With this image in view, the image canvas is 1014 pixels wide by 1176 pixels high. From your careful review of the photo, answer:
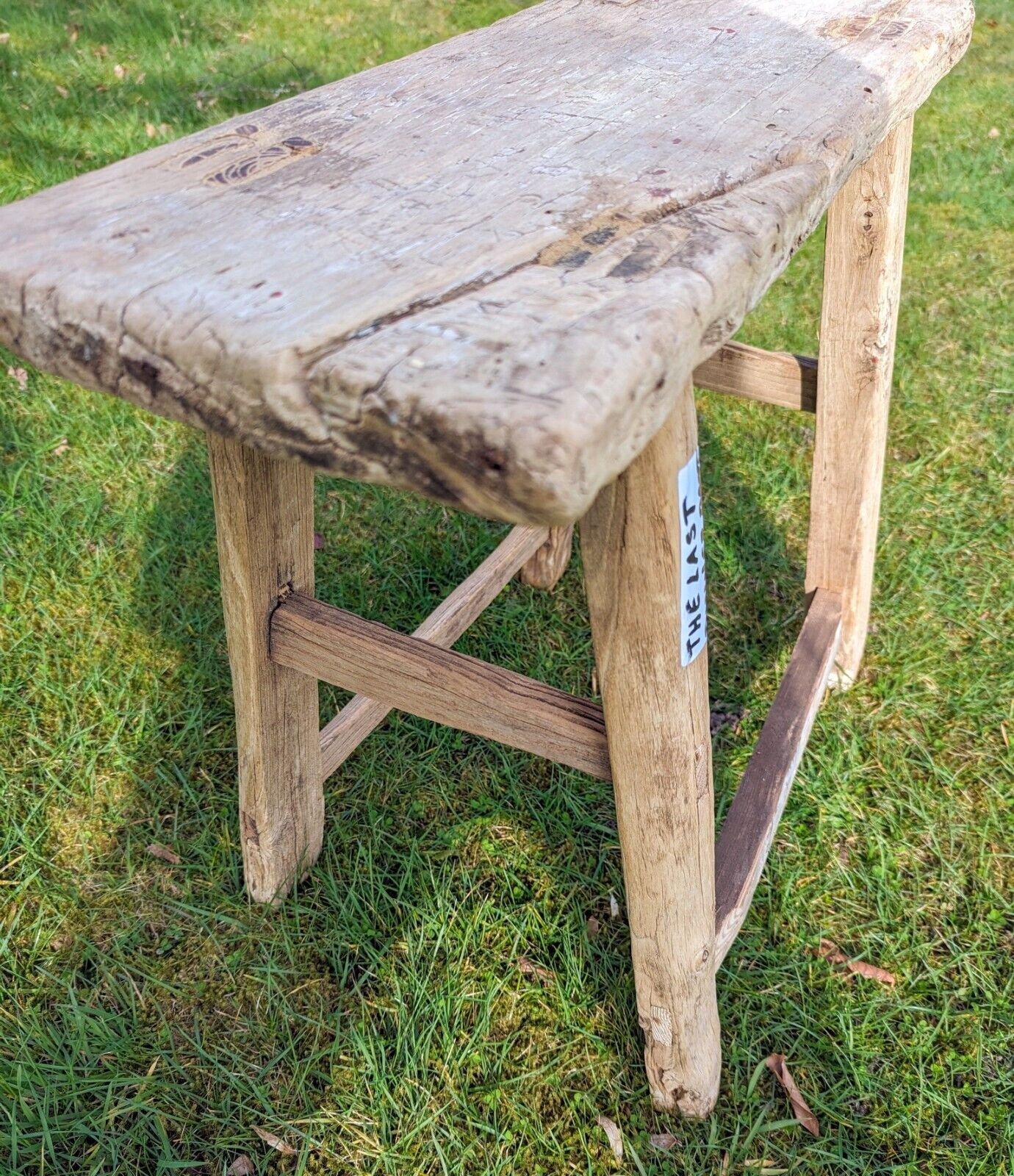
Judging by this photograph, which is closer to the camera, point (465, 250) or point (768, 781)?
point (465, 250)

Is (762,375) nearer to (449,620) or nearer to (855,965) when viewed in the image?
(449,620)

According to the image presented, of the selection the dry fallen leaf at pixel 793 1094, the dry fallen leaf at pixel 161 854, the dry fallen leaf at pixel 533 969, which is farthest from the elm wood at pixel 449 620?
the dry fallen leaf at pixel 793 1094

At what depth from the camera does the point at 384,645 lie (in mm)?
1518

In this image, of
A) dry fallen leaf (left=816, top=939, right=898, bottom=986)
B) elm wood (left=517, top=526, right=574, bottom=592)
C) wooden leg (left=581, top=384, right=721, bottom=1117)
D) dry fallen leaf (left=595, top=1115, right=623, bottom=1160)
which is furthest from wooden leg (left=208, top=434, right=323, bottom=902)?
dry fallen leaf (left=816, top=939, right=898, bottom=986)

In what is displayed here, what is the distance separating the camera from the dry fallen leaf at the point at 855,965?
Answer: 1.91 m

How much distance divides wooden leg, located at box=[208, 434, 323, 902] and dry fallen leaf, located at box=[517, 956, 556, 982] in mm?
441

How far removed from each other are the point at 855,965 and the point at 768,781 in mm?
409

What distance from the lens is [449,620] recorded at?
208 centimetres

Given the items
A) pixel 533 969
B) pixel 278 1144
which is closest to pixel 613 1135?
pixel 533 969

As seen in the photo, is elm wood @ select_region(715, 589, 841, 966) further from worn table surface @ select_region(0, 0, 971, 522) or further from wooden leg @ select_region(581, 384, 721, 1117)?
worn table surface @ select_region(0, 0, 971, 522)

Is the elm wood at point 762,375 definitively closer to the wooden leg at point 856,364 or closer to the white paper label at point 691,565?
the wooden leg at point 856,364

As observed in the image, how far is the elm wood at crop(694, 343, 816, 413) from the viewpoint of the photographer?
202 cm

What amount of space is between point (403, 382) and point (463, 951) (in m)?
1.32

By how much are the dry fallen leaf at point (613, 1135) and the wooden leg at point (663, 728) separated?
12cm
